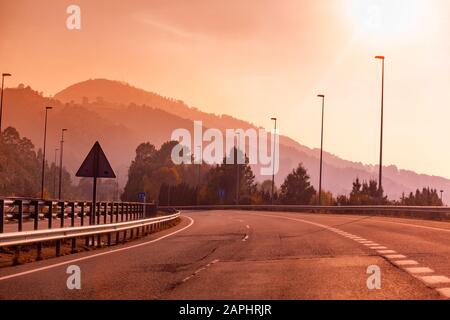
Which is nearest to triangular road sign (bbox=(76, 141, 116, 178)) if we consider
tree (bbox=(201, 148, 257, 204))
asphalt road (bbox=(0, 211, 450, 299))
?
asphalt road (bbox=(0, 211, 450, 299))

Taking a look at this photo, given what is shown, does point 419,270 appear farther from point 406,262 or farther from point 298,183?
point 298,183

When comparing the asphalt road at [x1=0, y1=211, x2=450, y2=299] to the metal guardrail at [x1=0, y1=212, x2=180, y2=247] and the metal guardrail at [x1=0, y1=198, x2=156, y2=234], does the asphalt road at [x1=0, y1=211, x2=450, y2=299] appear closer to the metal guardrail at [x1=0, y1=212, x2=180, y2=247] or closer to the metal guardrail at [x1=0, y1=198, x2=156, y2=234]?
the metal guardrail at [x1=0, y1=212, x2=180, y2=247]

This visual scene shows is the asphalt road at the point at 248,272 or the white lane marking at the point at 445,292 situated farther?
the asphalt road at the point at 248,272

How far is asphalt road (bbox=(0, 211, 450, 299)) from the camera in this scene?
10531 mm

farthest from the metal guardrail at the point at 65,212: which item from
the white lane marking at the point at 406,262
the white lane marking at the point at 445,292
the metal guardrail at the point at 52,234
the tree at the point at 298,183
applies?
the tree at the point at 298,183

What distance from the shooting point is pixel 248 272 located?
13.4m

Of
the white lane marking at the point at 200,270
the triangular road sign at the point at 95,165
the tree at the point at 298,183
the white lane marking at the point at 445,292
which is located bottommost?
the white lane marking at the point at 200,270

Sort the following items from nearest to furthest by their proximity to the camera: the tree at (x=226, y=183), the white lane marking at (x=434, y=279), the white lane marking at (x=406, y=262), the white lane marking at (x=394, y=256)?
the white lane marking at (x=434, y=279), the white lane marking at (x=406, y=262), the white lane marking at (x=394, y=256), the tree at (x=226, y=183)

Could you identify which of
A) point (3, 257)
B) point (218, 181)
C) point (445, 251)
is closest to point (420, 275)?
point (445, 251)

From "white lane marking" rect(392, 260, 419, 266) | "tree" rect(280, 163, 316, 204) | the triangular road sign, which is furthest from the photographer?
"tree" rect(280, 163, 316, 204)

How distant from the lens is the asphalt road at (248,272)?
1053 cm

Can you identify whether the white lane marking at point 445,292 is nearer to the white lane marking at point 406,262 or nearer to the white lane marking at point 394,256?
the white lane marking at point 406,262

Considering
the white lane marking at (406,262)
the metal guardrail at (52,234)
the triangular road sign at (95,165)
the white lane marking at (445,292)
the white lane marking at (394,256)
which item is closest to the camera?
the white lane marking at (445,292)

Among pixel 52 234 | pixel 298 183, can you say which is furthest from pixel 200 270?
pixel 298 183
